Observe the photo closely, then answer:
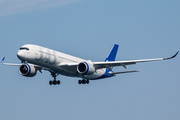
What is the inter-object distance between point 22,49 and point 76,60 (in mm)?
9699

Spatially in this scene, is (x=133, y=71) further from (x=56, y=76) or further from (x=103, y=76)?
(x=56, y=76)

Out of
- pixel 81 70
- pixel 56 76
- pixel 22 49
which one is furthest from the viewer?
pixel 56 76

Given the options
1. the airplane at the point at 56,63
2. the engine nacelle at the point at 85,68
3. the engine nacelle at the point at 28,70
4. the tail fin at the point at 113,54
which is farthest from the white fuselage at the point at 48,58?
the tail fin at the point at 113,54

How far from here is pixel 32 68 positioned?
169ft

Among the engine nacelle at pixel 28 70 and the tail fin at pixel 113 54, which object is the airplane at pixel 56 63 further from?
the tail fin at pixel 113 54

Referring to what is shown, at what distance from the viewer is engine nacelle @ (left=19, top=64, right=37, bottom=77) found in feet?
168

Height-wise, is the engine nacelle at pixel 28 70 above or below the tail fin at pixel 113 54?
below

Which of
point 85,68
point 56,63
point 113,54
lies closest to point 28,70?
point 56,63

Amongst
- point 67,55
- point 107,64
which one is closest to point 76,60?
point 67,55

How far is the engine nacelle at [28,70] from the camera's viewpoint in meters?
51.1

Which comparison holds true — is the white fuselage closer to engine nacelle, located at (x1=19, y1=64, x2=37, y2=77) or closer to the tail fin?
engine nacelle, located at (x1=19, y1=64, x2=37, y2=77)

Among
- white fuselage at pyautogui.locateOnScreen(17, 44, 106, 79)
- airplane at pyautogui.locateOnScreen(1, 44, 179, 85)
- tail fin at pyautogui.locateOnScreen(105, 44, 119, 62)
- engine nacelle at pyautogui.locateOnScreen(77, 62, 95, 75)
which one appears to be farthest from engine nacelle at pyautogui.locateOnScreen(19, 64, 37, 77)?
Result: tail fin at pyautogui.locateOnScreen(105, 44, 119, 62)

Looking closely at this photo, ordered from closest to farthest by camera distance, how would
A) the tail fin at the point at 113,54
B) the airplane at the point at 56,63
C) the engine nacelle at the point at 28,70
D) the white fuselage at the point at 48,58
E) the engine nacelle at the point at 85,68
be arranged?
the white fuselage at the point at 48,58
the airplane at the point at 56,63
the engine nacelle at the point at 85,68
the engine nacelle at the point at 28,70
the tail fin at the point at 113,54

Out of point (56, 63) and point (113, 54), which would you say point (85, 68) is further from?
point (113, 54)
